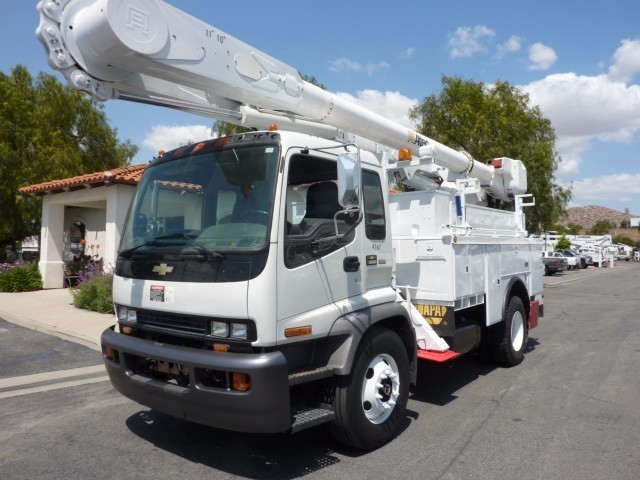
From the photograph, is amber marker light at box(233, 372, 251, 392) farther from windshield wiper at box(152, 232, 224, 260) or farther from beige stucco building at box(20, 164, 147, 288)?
beige stucco building at box(20, 164, 147, 288)

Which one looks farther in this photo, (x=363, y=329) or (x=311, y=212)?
(x=311, y=212)

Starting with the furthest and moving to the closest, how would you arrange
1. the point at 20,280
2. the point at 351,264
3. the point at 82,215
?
1. the point at 82,215
2. the point at 20,280
3. the point at 351,264

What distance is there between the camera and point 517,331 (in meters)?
7.11

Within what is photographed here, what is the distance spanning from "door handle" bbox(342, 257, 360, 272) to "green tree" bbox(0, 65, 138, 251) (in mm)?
18117

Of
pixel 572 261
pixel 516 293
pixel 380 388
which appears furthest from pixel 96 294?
pixel 572 261

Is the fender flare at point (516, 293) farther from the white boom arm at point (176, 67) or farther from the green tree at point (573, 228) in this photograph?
the green tree at point (573, 228)

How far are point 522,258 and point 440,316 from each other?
2769 mm

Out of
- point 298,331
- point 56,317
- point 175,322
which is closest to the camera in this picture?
point 298,331

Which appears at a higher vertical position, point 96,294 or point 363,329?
point 363,329

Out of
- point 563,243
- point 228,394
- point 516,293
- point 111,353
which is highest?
point 563,243

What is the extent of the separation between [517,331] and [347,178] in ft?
15.6

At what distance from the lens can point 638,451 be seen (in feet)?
13.6

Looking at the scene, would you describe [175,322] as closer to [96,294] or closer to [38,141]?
[96,294]

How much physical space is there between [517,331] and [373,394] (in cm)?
385
